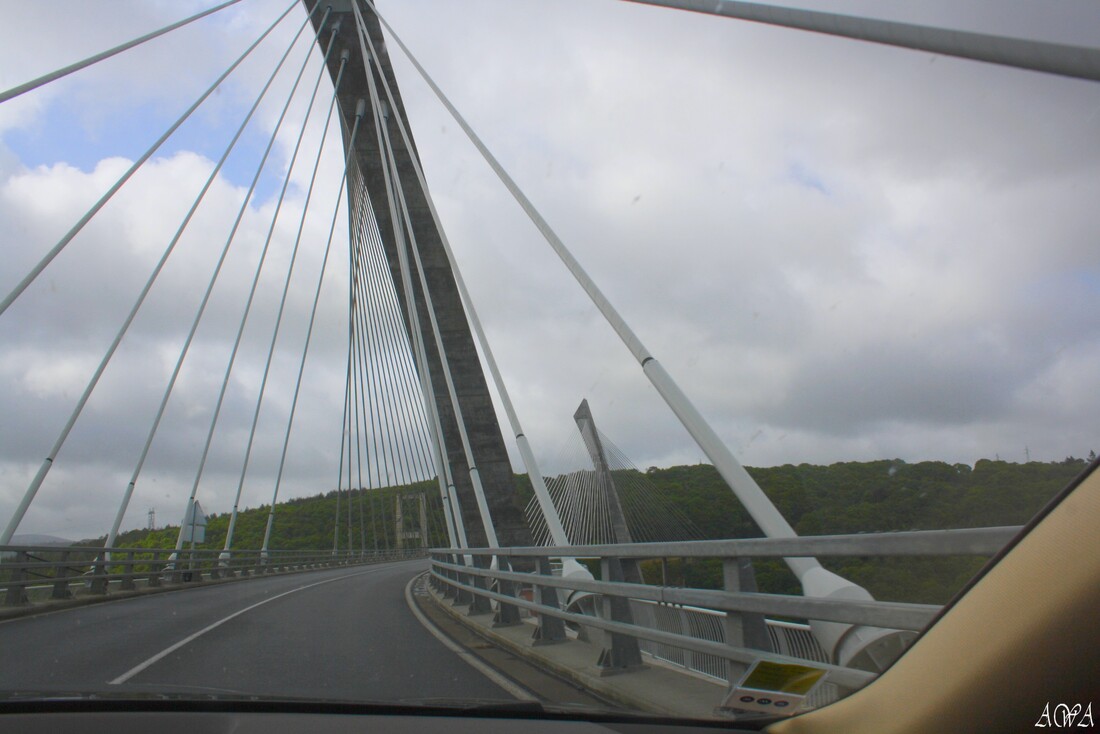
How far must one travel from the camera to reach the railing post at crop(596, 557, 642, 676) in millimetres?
5469

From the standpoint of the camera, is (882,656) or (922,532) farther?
(882,656)

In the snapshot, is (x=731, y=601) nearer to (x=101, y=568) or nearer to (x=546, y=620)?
(x=546, y=620)

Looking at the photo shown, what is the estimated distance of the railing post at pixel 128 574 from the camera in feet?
53.6

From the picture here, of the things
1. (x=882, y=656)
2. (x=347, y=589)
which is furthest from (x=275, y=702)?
(x=347, y=589)

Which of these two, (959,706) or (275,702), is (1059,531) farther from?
(275,702)

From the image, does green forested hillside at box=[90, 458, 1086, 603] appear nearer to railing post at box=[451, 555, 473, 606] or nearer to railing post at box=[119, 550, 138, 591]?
railing post at box=[451, 555, 473, 606]

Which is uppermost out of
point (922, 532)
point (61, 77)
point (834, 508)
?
point (61, 77)

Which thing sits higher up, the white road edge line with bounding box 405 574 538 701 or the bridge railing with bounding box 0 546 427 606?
the bridge railing with bounding box 0 546 427 606

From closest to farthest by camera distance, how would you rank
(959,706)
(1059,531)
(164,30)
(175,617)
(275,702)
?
(1059,531) < (959,706) < (275,702) < (175,617) < (164,30)

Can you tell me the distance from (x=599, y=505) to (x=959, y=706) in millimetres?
7789

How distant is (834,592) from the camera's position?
3336mm

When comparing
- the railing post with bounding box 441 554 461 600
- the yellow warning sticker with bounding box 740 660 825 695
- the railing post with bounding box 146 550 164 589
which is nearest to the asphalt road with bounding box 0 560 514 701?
the railing post with bounding box 441 554 461 600

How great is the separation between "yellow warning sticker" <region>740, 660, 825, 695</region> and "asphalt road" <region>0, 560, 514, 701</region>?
1.10 m

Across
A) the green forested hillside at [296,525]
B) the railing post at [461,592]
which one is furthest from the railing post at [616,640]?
the green forested hillside at [296,525]
